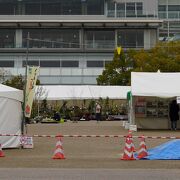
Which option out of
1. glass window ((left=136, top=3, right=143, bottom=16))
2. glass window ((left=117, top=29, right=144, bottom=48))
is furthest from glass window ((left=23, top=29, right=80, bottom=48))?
glass window ((left=136, top=3, right=143, bottom=16))

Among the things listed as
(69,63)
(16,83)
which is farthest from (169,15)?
(16,83)

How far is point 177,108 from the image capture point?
32.7 m

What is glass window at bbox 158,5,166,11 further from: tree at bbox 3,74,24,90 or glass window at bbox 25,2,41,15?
tree at bbox 3,74,24,90

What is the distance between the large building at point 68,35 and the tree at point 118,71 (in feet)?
43.2

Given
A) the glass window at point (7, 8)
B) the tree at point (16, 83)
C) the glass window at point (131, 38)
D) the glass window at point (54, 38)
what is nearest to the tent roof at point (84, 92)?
the tree at point (16, 83)

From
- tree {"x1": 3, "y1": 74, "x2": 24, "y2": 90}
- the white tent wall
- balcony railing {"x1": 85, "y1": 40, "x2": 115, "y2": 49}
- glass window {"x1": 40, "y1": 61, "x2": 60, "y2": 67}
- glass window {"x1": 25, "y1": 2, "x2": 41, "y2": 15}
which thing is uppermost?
glass window {"x1": 25, "y1": 2, "x2": 41, "y2": 15}

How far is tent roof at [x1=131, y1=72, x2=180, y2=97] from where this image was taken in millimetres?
31484

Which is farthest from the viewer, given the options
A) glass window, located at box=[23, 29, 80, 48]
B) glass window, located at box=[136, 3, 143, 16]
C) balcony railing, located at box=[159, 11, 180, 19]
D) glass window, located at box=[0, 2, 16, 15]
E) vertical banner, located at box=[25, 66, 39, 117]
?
balcony railing, located at box=[159, 11, 180, 19]

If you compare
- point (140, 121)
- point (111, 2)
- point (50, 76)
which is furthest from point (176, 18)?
point (140, 121)

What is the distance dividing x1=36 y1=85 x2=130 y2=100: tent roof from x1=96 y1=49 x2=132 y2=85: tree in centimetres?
680

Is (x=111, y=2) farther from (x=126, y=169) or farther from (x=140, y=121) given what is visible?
(x=126, y=169)

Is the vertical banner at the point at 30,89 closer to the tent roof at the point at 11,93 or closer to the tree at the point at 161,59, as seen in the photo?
the tent roof at the point at 11,93

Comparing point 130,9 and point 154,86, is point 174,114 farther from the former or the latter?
point 130,9

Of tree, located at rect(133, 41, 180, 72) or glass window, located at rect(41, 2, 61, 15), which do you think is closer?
tree, located at rect(133, 41, 180, 72)
